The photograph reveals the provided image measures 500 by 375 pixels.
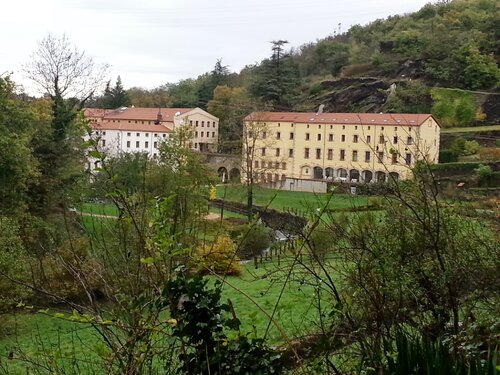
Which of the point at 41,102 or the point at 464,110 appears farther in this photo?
the point at 464,110

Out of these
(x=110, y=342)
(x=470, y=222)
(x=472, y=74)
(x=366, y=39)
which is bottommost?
(x=110, y=342)

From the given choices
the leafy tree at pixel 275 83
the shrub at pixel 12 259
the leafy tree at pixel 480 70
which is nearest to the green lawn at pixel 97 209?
the shrub at pixel 12 259

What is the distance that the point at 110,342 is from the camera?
3.35 m

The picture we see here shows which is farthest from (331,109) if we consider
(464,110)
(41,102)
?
(41,102)

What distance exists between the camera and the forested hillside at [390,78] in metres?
59.5

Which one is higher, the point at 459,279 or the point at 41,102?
the point at 41,102

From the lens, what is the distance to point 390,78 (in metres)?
66.4

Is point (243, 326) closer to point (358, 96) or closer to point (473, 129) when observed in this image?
point (473, 129)

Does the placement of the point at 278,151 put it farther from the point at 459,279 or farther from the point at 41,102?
the point at 459,279

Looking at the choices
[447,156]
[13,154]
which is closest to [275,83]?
[447,156]

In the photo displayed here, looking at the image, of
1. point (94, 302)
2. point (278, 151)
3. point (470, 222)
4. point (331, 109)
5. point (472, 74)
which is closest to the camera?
point (94, 302)

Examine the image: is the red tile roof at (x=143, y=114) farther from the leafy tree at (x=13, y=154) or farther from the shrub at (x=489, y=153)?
the leafy tree at (x=13, y=154)

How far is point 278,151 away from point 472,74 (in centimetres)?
2303

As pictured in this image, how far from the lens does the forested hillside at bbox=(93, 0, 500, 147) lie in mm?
59531
